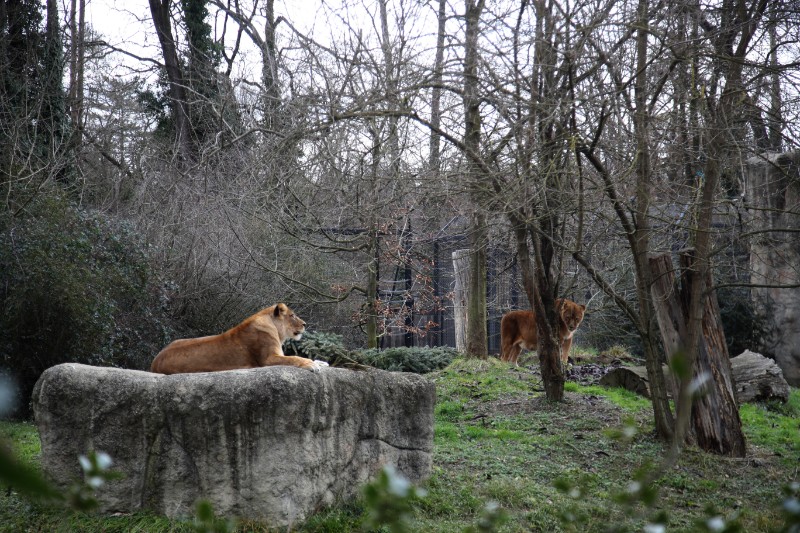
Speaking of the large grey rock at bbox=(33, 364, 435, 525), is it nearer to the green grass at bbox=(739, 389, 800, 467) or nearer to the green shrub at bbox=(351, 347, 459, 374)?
the green grass at bbox=(739, 389, 800, 467)

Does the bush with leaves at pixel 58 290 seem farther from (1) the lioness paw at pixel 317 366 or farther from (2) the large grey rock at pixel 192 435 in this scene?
(1) the lioness paw at pixel 317 366

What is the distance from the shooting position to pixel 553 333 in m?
10.7

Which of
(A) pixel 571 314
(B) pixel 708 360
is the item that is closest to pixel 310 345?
(A) pixel 571 314

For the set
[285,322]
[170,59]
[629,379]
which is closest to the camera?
[285,322]

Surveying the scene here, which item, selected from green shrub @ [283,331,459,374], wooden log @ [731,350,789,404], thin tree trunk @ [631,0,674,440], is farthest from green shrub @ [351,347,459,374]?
thin tree trunk @ [631,0,674,440]

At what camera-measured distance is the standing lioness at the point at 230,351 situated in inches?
263

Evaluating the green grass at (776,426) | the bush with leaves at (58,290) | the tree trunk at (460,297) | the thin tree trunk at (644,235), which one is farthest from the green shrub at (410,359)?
the thin tree trunk at (644,235)

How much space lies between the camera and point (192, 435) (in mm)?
5914

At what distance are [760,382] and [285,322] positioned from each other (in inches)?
339

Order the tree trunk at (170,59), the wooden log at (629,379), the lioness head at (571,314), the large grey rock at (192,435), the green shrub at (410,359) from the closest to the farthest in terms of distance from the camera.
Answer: the large grey rock at (192,435)
the wooden log at (629,379)
the lioness head at (571,314)
the green shrub at (410,359)
the tree trunk at (170,59)

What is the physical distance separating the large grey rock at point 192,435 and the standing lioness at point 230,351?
0.58m

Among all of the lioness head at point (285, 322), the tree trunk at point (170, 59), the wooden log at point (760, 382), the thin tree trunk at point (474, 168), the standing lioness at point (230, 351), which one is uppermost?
the tree trunk at point (170, 59)

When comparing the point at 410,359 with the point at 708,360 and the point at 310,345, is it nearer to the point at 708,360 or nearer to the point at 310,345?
the point at 310,345

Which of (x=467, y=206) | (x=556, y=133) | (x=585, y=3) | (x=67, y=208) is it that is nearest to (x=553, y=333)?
(x=467, y=206)
